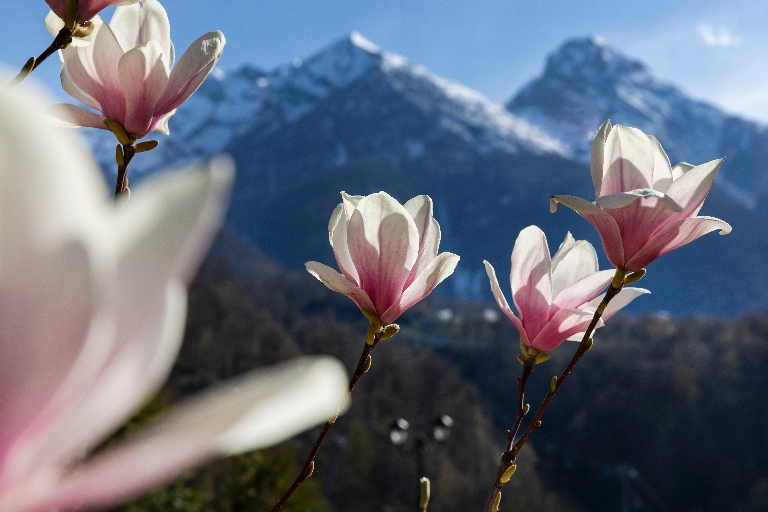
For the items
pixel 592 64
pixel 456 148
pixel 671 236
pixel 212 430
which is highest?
pixel 212 430

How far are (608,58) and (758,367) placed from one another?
79922mm

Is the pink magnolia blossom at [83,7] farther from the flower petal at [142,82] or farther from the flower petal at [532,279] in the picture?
the flower petal at [532,279]

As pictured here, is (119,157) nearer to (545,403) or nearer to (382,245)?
(382,245)

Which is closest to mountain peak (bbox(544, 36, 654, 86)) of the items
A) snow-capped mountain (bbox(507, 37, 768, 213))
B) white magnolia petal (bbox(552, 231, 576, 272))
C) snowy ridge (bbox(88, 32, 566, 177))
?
snow-capped mountain (bbox(507, 37, 768, 213))

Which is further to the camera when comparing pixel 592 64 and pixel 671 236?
pixel 592 64

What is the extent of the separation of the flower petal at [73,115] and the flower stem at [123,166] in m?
0.04

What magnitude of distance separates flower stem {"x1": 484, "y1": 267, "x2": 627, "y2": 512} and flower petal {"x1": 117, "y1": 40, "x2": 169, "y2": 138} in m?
0.37

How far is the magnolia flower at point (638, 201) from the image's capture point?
0.45 meters

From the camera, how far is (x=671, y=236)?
1.48ft

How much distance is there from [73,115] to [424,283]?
1.05 ft

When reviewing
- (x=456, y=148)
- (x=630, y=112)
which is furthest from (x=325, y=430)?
(x=630, y=112)

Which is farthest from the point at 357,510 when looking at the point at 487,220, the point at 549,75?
the point at 549,75

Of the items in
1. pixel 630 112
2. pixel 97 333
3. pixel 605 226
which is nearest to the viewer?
pixel 97 333

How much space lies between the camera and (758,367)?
22.1 m
